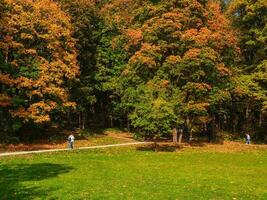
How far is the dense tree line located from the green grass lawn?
297 inches

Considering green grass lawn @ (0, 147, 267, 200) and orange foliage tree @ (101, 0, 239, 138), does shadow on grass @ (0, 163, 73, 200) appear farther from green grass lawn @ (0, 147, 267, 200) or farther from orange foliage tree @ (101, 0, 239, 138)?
orange foliage tree @ (101, 0, 239, 138)

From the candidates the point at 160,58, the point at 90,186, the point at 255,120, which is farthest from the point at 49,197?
the point at 255,120

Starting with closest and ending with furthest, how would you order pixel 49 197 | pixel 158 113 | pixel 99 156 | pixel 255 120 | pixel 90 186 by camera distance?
pixel 49 197 < pixel 90 186 < pixel 99 156 < pixel 158 113 < pixel 255 120

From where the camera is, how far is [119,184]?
25047 mm

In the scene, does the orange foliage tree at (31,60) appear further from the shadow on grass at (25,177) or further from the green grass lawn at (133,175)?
the shadow on grass at (25,177)

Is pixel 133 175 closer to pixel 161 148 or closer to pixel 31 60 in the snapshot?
pixel 161 148

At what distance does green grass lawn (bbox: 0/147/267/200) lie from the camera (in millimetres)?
22297

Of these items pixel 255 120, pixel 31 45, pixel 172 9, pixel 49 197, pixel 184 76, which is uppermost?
pixel 172 9

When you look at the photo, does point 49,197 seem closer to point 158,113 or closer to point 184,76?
point 158,113

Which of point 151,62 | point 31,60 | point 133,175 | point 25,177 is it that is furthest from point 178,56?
point 25,177

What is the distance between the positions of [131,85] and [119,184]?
34353 mm

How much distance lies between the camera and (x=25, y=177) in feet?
89.7

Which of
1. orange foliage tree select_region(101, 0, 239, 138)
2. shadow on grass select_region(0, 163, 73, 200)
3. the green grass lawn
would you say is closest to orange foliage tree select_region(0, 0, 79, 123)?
orange foliage tree select_region(101, 0, 239, 138)

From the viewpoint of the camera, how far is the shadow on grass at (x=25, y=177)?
70.8 ft
